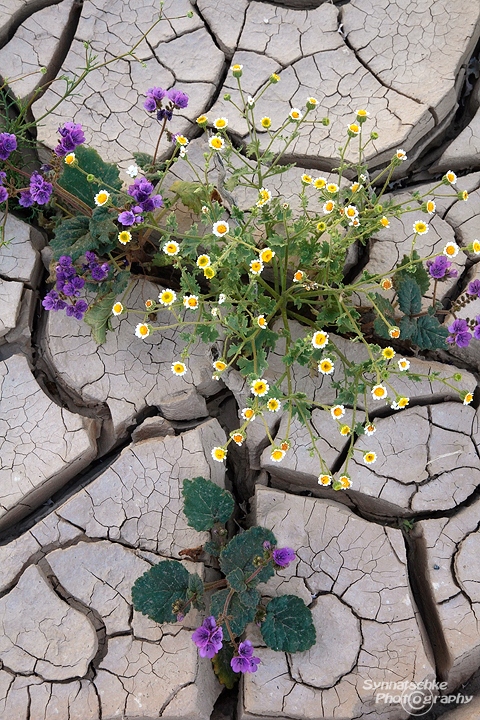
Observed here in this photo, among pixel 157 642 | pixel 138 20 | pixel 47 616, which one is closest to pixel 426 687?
pixel 157 642

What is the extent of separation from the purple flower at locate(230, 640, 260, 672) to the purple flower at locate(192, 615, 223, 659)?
0.25 ft

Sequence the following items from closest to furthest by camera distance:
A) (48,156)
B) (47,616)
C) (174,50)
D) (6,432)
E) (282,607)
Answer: (282,607) < (47,616) < (6,432) < (48,156) < (174,50)

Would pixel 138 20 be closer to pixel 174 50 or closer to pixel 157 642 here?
pixel 174 50

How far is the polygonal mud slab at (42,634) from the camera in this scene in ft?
7.63

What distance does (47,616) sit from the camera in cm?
239

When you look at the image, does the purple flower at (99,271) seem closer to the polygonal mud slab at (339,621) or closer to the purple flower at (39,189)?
the purple flower at (39,189)

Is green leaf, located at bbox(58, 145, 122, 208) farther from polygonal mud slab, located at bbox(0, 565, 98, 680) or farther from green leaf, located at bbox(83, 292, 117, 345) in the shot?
polygonal mud slab, located at bbox(0, 565, 98, 680)

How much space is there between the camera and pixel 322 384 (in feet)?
8.89

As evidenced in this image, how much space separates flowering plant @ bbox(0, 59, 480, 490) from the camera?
88.9 inches

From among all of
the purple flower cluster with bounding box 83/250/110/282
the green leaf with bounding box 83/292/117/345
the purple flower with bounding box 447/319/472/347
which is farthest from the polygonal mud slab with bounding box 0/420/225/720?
the purple flower with bounding box 447/319/472/347

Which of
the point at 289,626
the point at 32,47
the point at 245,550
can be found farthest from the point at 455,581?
the point at 32,47

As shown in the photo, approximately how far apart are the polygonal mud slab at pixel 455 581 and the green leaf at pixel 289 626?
0.56 metres

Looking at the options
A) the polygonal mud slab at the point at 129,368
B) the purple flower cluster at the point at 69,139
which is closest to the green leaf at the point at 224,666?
the polygonal mud slab at the point at 129,368

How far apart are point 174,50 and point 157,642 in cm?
298
